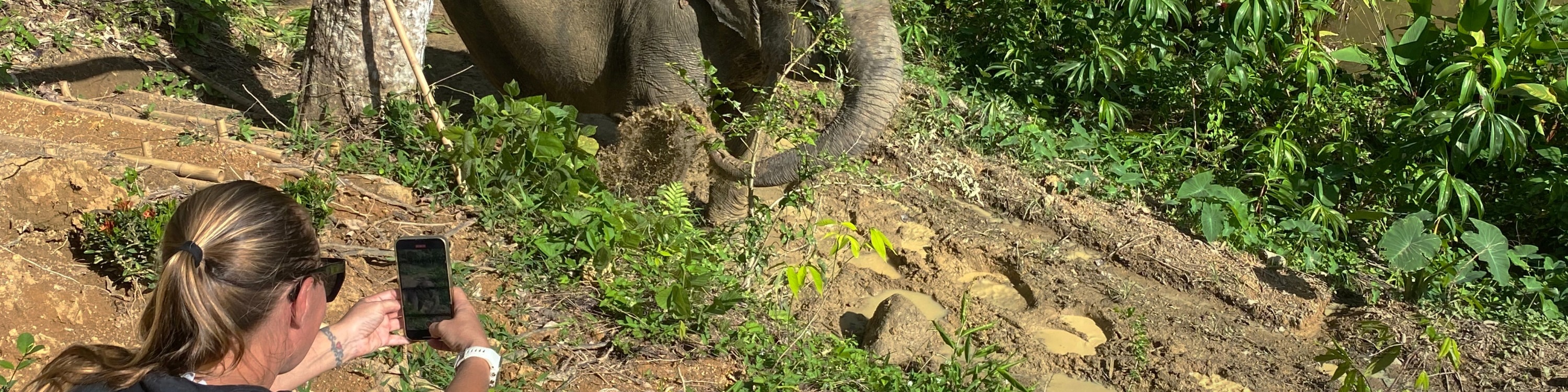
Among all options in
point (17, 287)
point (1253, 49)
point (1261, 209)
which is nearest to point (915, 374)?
point (17, 287)

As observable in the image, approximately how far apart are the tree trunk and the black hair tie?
8.65 ft

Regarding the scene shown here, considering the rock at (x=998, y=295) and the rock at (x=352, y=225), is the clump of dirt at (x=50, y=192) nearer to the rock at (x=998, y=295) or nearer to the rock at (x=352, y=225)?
the rock at (x=352, y=225)

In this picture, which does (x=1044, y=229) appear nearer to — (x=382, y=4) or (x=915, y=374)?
(x=915, y=374)

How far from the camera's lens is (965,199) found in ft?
18.6

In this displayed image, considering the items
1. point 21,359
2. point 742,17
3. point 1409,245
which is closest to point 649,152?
point 742,17

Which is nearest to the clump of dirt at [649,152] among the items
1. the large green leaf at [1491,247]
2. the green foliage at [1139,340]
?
the green foliage at [1139,340]

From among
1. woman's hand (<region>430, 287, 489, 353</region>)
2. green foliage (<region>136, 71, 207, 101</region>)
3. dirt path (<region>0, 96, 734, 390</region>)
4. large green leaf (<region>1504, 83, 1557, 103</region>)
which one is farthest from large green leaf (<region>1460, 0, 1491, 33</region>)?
green foliage (<region>136, 71, 207, 101</region>)

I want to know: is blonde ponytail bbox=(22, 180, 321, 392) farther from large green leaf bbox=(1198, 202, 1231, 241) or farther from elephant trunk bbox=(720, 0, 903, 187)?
large green leaf bbox=(1198, 202, 1231, 241)

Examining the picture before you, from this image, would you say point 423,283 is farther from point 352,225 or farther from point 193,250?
point 352,225

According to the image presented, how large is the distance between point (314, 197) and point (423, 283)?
1664mm

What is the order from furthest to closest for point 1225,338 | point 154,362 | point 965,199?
point 965,199, point 1225,338, point 154,362

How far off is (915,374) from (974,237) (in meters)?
1.88

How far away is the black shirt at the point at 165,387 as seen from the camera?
1.49 metres

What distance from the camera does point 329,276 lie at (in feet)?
5.77
